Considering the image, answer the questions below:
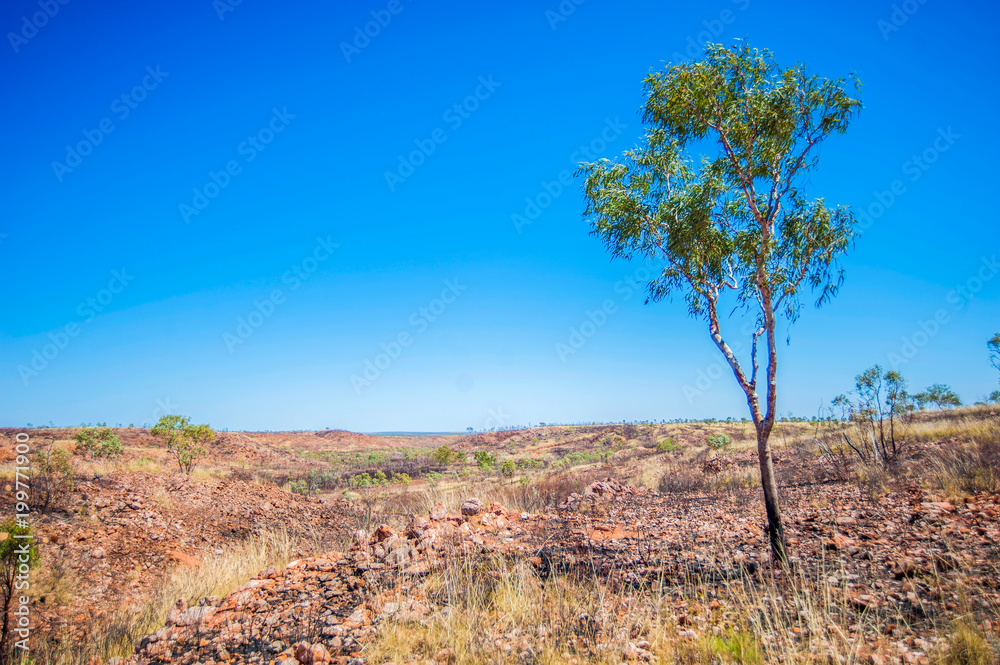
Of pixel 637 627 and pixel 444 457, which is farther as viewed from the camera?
pixel 444 457

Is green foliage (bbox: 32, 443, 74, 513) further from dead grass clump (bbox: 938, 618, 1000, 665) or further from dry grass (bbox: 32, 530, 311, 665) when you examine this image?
dead grass clump (bbox: 938, 618, 1000, 665)

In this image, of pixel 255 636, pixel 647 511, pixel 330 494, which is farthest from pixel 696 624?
pixel 330 494

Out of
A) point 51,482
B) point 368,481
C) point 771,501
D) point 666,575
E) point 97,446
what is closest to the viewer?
point 666,575

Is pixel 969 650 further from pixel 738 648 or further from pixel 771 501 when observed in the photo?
pixel 771 501

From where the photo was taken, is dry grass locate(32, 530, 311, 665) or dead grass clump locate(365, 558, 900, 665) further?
dry grass locate(32, 530, 311, 665)

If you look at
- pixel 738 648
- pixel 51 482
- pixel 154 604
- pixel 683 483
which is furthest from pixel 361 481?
pixel 738 648

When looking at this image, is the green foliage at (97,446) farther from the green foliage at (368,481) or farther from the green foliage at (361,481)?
the green foliage at (361,481)

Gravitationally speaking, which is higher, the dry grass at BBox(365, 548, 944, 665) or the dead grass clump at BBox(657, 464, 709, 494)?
the dry grass at BBox(365, 548, 944, 665)

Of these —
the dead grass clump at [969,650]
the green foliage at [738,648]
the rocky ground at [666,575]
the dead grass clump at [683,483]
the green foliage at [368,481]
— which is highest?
the dead grass clump at [969,650]

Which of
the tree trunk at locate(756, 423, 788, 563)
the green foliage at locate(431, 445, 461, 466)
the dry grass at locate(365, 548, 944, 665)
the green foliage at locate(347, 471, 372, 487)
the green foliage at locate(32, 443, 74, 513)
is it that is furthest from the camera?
the green foliage at locate(431, 445, 461, 466)

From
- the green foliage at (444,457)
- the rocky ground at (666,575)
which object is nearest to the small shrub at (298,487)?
the green foliage at (444,457)

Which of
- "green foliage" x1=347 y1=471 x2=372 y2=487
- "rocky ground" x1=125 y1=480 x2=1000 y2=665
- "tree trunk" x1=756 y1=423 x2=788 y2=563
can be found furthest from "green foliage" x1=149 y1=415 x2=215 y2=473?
"tree trunk" x1=756 y1=423 x2=788 y2=563

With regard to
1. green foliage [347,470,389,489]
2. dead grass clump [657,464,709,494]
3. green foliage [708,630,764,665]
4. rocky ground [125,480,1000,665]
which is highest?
green foliage [708,630,764,665]

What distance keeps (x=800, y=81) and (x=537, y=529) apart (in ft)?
29.6
